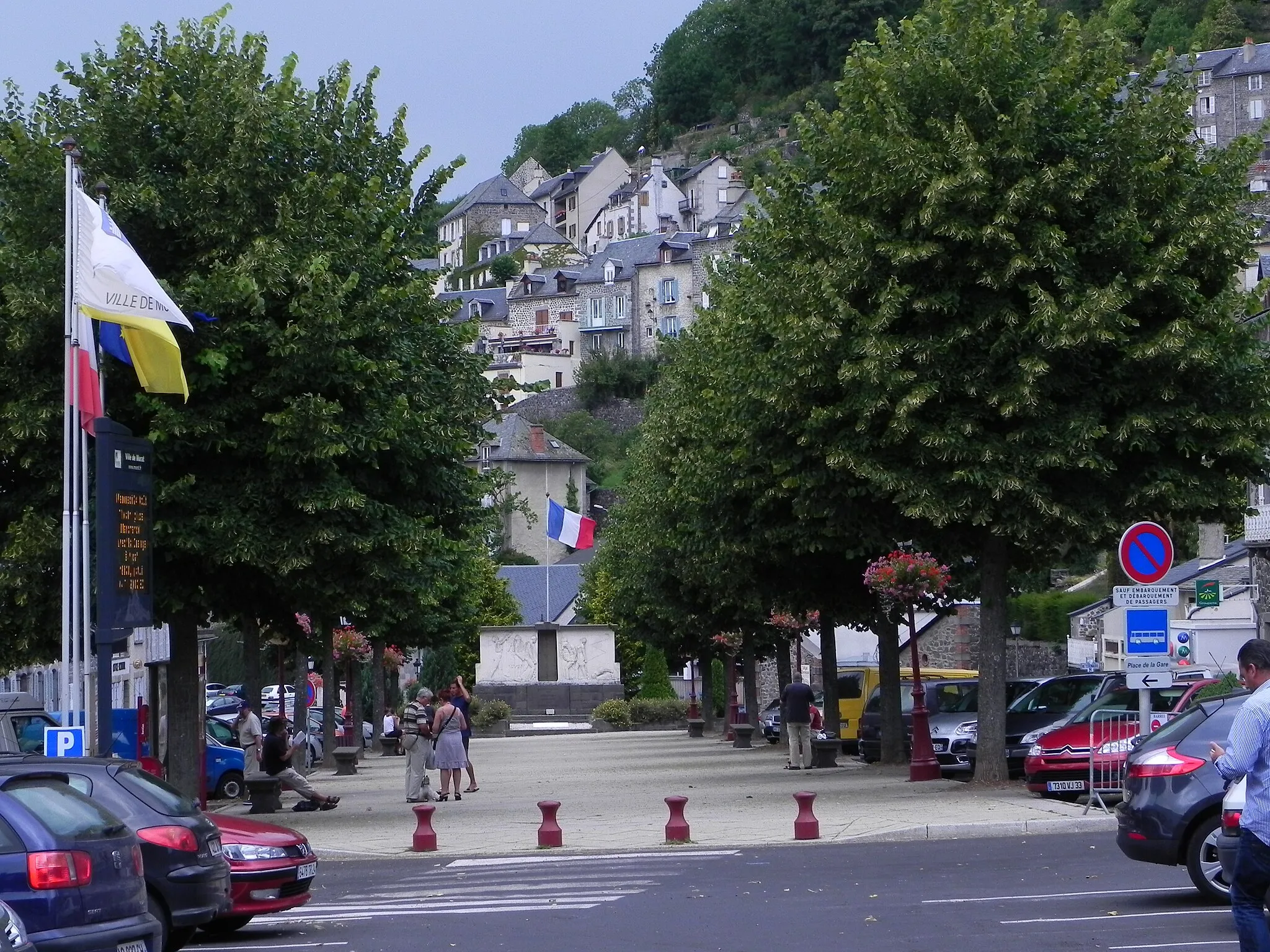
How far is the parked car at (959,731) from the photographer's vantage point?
2917 centimetres

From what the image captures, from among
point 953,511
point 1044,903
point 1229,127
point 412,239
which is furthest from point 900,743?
point 1229,127

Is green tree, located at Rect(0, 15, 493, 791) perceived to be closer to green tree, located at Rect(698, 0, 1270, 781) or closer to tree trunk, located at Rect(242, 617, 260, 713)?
green tree, located at Rect(698, 0, 1270, 781)

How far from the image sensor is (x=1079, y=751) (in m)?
22.1

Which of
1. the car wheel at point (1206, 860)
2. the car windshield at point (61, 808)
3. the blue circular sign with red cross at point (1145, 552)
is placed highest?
the blue circular sign with red cross at point (1145, 552)

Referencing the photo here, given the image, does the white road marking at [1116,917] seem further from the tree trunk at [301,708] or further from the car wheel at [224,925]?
the tree trunk at [301,708]

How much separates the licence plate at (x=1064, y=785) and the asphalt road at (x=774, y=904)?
3.62 meters

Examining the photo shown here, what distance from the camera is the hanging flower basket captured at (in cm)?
4803

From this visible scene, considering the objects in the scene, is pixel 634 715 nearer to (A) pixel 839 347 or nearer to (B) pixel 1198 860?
(A) pixel 839 347

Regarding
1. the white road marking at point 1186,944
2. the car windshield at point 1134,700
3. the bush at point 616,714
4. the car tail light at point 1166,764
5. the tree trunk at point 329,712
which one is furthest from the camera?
the bush at point 616,714

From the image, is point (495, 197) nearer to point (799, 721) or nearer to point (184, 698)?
point (799, 721)

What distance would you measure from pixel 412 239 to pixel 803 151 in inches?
236

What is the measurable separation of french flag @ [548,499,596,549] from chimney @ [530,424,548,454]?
6586 centimetres

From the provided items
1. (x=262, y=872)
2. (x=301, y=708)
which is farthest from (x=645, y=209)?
(x=262, y=872)

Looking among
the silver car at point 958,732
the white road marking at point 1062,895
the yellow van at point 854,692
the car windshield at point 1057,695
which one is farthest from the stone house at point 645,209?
the white road marking at point 1062,895
